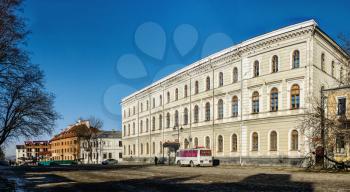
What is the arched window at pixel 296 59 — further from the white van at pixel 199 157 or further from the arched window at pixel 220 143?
the white van at pixel 199 157

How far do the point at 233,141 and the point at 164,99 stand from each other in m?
20.7

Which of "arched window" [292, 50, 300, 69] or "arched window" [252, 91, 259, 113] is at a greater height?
"arched window" [292, 50, 300, 69]

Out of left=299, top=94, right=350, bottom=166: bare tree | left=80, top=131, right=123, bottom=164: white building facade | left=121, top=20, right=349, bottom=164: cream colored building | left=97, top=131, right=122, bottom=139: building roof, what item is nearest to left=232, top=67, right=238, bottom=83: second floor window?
left=121, top=20, right=349, bottom=164: cream colored building

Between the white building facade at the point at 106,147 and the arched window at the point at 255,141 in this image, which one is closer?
the arched window at the point at 255,141

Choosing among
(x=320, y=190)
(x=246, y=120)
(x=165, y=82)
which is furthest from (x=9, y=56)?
(x=165, y=82)

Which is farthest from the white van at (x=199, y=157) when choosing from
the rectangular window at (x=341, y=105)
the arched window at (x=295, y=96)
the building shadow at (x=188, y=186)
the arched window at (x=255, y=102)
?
the building shadow at (x=188, y=186)

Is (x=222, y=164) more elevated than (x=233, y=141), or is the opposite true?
(x=233, y=141)

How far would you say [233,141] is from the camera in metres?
44.0

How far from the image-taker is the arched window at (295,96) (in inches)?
1443

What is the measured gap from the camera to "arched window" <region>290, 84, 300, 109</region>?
36.7 meters

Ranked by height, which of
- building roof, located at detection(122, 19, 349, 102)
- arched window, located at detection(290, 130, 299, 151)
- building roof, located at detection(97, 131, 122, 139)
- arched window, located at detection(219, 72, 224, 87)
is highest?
building roof, located at detection(122, 19, 349, 102)

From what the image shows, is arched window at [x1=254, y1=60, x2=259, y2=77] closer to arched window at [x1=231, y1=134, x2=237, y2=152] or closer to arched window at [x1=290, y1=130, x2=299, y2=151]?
arched window at [x1=231, y1=134, x2=237, y2=152]

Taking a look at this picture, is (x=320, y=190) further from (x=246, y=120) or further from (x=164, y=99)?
(x=164, y=99)

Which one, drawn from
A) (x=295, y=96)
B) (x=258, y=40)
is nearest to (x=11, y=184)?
(x=295, y=96)
